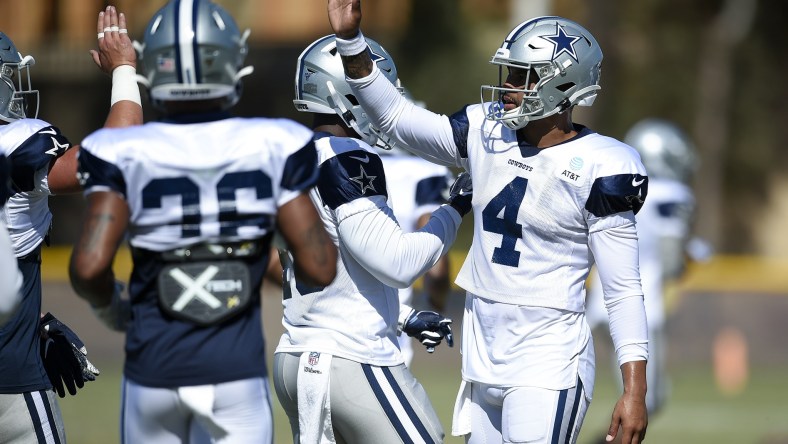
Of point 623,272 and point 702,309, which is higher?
point 623,272

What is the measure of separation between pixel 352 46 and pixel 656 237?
4497 mm

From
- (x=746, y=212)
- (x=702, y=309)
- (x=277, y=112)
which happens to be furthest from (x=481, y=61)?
(x=702, y=309)

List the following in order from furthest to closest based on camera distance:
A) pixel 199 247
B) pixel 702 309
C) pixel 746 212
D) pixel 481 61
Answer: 1. pixel 746 212
2. pixel 481 61
3. pixel 702 309
4. pixel 199 247

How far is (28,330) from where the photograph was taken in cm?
404

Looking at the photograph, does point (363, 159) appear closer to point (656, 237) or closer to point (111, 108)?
point (111, 108)

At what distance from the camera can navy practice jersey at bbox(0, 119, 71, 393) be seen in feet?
12.8

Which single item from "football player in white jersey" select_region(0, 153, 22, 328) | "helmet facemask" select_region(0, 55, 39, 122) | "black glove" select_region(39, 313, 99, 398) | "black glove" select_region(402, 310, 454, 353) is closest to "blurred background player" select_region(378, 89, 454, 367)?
"black glove" select_region(402, 310, 454, 353)

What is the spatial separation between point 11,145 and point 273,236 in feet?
3.43

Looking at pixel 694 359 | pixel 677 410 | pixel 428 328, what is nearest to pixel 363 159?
pixel 428 328

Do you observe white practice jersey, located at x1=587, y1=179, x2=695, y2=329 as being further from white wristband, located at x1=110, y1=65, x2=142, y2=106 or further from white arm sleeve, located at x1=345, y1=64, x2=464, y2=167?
white wristband, located at x1=110, y1=65, x2=142, y2=106

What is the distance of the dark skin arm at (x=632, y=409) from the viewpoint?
13.0 feet

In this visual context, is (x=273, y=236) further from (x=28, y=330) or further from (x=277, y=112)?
(x=277, y=112)

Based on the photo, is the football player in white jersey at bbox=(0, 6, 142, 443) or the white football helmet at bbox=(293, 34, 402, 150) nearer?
the football player in white jersey at bbox=(0, 6, 142, 443)

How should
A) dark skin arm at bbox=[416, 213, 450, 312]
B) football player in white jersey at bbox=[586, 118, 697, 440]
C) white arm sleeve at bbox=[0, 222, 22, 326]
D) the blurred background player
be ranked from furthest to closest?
1. football player in white jersey at bbox=[586, 118, 697, 440]
2. dark skin arm at bbox=[416, 213, 450, 312]
3. the blurred background player
4. white arm sleeve at bbox=[0, 222, 22, 326]
